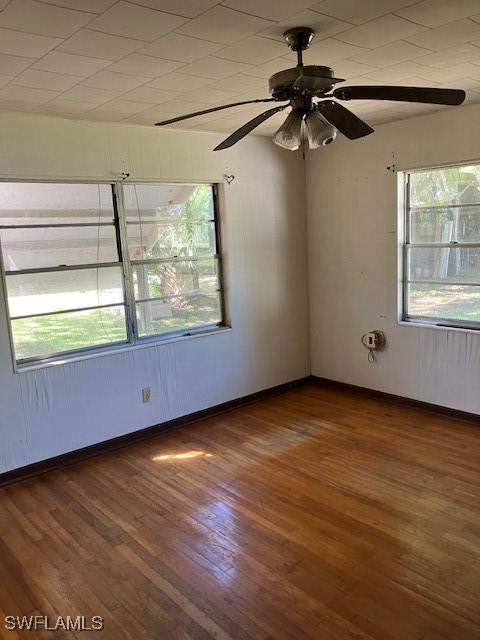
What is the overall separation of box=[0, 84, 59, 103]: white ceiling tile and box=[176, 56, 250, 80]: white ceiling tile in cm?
85

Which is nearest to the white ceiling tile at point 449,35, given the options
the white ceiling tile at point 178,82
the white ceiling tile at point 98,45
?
the white ceiling tile at point 178,82

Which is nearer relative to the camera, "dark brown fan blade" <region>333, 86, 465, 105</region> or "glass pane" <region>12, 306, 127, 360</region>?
"dark brown fan blade" <region>333, 86, 465, 105</region>

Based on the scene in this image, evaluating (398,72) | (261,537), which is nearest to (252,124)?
(398,72)

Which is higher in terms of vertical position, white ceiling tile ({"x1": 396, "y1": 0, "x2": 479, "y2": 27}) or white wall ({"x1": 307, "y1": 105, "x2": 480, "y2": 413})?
white ceiling tile ({"x1": 396, "y1": 0, "x2": 479, "y2": 27})

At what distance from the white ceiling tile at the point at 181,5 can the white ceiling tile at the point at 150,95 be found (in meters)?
1.03

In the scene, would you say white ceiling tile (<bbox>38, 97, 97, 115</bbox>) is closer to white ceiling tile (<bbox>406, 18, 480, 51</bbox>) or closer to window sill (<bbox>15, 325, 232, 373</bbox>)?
window sill (<bbox>15, 325, 232, 373</bbox>)

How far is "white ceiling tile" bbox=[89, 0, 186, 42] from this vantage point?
6.41 ft

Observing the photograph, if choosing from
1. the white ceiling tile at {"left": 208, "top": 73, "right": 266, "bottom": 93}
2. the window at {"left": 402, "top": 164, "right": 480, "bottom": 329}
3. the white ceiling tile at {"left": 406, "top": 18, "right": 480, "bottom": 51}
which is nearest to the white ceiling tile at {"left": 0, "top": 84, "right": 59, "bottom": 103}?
the white ceiling tile at {"left": 208, "top": 73, "right": 266, "bottom": 93}

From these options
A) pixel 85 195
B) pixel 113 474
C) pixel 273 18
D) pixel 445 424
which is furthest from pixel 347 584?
pixel 85 195

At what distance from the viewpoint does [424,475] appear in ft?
11.1

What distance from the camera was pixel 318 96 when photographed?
7.25 feet

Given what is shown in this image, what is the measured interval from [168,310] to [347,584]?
2.68 m

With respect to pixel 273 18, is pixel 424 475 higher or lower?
lower

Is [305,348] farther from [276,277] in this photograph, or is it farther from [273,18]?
[273,18]
